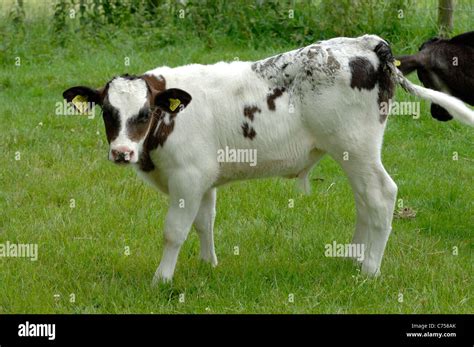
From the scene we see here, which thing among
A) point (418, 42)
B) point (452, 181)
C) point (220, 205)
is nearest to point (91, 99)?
point (220, 205)

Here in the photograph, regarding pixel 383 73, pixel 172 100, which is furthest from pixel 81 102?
pixel 383 73

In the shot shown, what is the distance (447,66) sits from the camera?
8367 mm

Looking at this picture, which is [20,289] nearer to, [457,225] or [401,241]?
[401,241]

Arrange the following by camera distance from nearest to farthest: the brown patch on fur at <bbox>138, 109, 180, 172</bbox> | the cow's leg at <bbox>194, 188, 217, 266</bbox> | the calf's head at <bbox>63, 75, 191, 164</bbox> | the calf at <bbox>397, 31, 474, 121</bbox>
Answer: the calf's head at <bbox>63, 75, 191, 164</bbox>, the brown patch on fur at <bbox>138, 109, 180, 172</bbox>, the cow's leg at <bbox>194, 188, 217, 266</bbox>, the calf at <bbox>397, 31, 474, 121</bbox>

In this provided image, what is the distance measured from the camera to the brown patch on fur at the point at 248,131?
691 cm

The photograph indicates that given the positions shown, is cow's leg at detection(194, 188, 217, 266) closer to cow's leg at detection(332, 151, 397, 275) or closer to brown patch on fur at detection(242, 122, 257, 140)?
brown patch on fur at detection(242, 122, 257, 140)

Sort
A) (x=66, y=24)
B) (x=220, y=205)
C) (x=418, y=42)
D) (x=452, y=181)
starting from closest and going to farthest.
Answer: (x=220, y=205)
(x=452, y=181)
(x=418, y=42)
(x=66, y=24)

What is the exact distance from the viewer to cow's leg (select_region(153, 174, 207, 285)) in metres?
6.73

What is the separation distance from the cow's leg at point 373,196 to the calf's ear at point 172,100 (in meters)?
1.35

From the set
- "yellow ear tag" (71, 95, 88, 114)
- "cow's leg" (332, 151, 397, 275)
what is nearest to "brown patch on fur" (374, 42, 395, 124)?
"cow's leg" (332, 151, 397, 275)

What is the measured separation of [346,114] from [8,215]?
358 cm

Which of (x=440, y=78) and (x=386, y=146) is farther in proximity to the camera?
(x=386, y=146)

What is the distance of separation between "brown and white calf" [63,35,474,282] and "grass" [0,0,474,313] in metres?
0.49

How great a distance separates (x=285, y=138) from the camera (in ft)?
22.7
